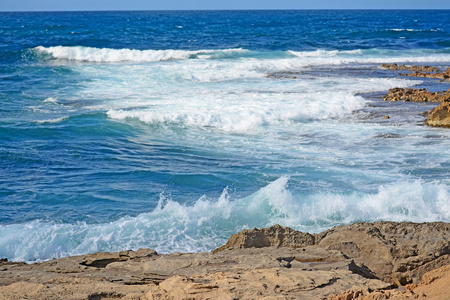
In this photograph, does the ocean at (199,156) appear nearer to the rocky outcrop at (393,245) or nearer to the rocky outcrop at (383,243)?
the rocky outcrop at (383,243)

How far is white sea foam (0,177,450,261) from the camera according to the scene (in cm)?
605

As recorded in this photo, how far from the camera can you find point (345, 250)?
4.88 metres

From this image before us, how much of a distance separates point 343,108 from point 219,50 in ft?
63.1

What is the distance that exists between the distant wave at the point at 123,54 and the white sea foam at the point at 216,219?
23.4 meters

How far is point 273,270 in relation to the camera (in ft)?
13.6

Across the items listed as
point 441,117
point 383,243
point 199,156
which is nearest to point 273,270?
point 383,243

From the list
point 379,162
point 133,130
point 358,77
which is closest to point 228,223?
point 379,162

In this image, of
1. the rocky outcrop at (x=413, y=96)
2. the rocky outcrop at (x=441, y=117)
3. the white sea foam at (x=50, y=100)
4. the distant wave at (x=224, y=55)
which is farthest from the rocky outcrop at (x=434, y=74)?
the white sea foam at (x=50, y=100)

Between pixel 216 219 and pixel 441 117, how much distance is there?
8.20m

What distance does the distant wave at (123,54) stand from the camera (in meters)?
29.8

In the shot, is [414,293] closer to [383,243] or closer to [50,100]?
[383,243]

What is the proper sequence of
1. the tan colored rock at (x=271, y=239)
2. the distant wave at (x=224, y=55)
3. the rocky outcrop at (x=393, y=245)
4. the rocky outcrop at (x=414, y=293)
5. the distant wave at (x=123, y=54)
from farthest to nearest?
the distant wave at (x=123, y=54), the distant wave at (x=224, y=55), the tan colored rock at (x=271, y=239), the rocky outcrop at (x=393, y=245), the rocky outcrop at (x=414, y=293)

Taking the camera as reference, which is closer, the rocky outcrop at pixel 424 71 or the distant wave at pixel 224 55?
the rocky outcrop at pixel 424 71

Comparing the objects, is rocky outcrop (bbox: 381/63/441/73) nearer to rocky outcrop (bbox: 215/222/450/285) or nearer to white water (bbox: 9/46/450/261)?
white water (bbox: 9/46/450/261)
